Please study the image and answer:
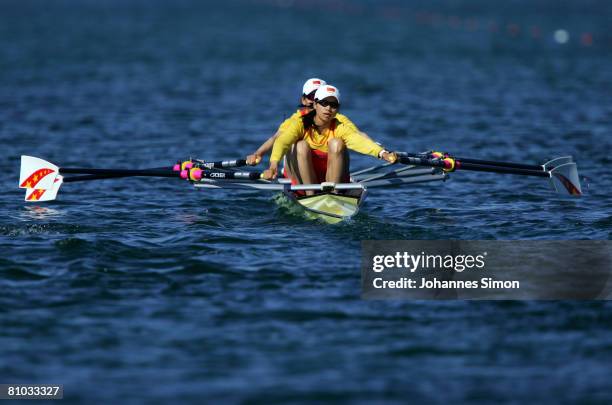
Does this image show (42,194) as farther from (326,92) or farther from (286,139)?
(326,92)

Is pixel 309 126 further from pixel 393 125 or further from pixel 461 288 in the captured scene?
pixel 393 125

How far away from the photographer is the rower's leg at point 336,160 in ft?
62.0

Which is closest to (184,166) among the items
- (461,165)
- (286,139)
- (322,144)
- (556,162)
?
(286,139)

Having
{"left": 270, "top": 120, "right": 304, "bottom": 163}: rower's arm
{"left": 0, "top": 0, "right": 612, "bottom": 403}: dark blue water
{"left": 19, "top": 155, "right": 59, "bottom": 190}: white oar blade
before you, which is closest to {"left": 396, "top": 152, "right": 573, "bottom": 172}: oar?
{"left": 0, "top": 0, "right": 612, "bottom": 403}: dark blue water

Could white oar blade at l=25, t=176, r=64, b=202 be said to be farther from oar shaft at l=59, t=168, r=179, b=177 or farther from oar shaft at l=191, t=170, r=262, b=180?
oar shaft at l=191, t=170, r=262, b=180

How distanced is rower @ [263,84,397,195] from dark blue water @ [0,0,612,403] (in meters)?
0.92

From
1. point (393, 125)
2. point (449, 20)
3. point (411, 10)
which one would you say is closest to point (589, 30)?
point (449, 20)

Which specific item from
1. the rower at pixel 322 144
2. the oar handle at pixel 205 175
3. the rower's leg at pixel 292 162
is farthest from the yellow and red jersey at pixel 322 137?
the oar handle at pixel 205 175

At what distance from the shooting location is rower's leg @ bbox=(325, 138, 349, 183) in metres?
18.9

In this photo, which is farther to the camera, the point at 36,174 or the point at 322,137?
the point at 36,174

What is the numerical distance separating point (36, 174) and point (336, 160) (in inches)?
239

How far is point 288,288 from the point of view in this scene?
14891 mm

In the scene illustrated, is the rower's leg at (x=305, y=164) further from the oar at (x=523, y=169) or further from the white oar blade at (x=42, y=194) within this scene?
the white oar blade at (x=42, y=194)

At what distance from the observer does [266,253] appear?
16719mm
